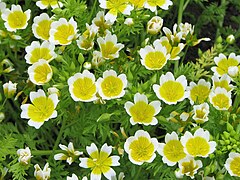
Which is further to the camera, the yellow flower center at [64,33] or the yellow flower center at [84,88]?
the yellow flower center at [64,33]

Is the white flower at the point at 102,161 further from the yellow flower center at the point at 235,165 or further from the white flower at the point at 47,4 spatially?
the white flower at the point at 47,4

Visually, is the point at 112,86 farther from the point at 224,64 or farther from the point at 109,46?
the point at 224,64

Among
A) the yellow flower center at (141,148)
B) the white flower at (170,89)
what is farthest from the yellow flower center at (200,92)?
the yellow flower center at (141,148)

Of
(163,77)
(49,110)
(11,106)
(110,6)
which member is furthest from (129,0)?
(11,106)

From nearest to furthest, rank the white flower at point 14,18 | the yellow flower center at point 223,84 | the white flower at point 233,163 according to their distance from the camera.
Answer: the white flower at point 233,163 < the yellow flower center at point 223,84 < the white flower at point 14,18

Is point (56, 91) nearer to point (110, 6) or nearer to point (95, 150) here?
point (95, 150)

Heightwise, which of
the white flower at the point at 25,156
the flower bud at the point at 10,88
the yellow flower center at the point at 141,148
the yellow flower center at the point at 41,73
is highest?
the yellow flower center at the point at 41,73

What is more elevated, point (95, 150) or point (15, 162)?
point (95, 150)
